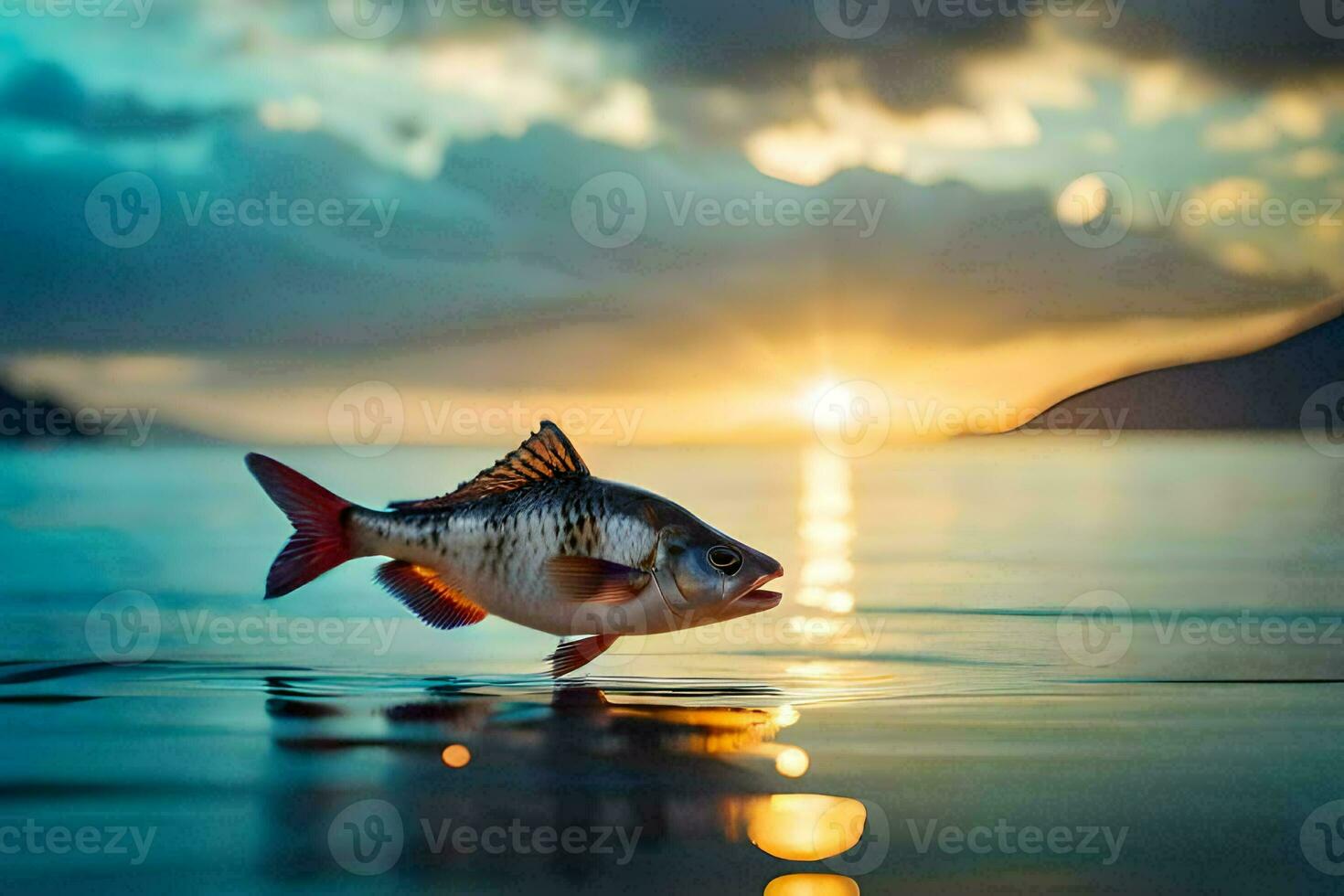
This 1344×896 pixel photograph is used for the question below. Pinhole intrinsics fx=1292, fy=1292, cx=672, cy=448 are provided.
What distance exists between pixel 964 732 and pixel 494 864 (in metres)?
1.74

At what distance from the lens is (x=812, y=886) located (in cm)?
295

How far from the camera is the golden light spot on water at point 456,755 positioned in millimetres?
3805

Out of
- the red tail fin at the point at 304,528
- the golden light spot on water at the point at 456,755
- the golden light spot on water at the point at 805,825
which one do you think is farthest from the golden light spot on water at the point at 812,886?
the red tail fin at the point at 304,528

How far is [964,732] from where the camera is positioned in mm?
4145

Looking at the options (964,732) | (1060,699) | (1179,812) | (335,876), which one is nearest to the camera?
(335,876)

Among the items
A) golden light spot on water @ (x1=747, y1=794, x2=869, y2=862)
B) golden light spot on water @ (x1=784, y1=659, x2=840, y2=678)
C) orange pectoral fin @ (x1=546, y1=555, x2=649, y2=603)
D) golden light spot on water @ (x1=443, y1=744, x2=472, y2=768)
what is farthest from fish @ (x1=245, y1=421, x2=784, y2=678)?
golden light spot on water @ (x1=747, y1=794, x2=869, y2=862)

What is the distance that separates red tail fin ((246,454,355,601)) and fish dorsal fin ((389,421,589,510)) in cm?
32

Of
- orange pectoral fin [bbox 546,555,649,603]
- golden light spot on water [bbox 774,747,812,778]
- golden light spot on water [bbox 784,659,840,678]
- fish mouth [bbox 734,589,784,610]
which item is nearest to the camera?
golden light spot on water [bbox 774,747,812,778]

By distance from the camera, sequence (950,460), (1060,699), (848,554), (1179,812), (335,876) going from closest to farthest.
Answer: (335,876) → (1179,812) → (1060,699) → (848,554) → (950,460)

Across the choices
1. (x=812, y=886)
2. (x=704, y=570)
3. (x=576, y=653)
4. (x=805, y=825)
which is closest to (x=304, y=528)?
(x=576, y=653)

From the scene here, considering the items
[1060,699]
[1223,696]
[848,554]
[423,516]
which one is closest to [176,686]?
[423,516]

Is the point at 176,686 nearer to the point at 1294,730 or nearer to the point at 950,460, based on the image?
the point at 1294,730

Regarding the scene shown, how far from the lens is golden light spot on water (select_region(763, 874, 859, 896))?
115 inches

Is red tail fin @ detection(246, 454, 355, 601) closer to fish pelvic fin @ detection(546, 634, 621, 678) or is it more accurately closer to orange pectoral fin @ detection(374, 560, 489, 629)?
orange pectoral fin @ detection(374, 560, 489, 629)
